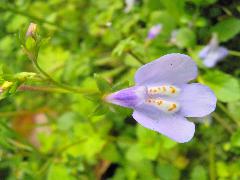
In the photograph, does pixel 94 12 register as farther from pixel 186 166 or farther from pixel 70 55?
pixel 186 166

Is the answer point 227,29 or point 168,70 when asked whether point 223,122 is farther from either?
point 168,70

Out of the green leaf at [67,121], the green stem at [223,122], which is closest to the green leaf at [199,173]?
the green stem at [223,122]

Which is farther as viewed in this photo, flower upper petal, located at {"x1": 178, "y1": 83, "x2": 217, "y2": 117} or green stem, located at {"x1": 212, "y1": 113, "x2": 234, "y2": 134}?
green stem, located at {"x1": 212, "y1": 113, "x2": 234, "y2": 134}

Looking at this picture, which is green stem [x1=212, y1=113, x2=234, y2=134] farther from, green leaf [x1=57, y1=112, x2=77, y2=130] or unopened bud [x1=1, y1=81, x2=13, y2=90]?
unopened bud [x1=1, y1=81, x2=13, y2=90]

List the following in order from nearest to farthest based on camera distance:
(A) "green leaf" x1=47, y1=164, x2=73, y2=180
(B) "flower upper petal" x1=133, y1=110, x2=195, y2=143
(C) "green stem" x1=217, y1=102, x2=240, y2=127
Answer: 1. (B) "flower upper petal" x1=133, y1=110, x2=195, y2=143
2. (C) "green stem" x1=217, y1=102, x2=240, y2=127
3. (A) "green leaf" x1=47, y1=164, x2=73, y2=180

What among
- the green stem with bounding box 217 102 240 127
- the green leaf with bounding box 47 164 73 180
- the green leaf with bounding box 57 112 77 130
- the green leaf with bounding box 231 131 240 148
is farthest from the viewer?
the green leaf with bounding box 57 112 77 130

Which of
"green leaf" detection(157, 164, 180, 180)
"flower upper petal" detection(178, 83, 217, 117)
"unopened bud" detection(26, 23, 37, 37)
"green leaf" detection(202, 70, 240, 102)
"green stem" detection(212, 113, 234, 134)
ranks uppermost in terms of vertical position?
"unopened bud" detection(26, 23, 37, 37)

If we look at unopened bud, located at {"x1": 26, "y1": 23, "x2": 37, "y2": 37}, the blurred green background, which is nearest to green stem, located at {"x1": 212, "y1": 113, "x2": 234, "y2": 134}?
the blurred green background
